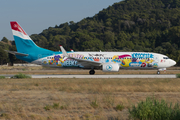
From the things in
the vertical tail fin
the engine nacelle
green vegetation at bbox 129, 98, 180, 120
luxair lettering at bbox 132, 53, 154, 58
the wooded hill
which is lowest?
green vegetation at bbox 129, 98, 180, 120

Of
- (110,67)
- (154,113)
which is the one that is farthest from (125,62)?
(154,113)

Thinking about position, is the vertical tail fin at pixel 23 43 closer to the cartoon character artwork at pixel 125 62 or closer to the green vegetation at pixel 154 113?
the cartoon character artwork at pixel 125 62

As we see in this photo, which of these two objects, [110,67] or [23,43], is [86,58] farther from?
[23,43]

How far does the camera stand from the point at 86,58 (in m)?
33.9

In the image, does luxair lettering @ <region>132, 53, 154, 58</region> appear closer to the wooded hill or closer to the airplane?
the airplane

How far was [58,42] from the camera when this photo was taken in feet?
458

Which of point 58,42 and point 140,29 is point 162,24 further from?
point 58,42

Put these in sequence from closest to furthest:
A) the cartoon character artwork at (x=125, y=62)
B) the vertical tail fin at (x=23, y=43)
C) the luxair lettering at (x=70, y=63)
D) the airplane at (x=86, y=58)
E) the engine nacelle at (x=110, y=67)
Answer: the engine nacelle at (x=110, y=67) < the cartoon character artwork at (x=125, y=62) < the airplane at (x=86, y=58) < the luxair lettering at (x=70, y=63) < the vertical tail fin at (x=23, y=43)

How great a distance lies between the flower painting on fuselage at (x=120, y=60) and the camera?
1311 inches

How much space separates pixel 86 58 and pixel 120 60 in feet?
15.2

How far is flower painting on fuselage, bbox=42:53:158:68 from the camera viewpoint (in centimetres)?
3329

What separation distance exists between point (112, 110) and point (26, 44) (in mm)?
26379

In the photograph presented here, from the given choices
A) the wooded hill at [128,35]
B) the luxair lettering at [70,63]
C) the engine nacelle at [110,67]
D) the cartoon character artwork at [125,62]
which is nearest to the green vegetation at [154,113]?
the engine nacelle at [110,67]

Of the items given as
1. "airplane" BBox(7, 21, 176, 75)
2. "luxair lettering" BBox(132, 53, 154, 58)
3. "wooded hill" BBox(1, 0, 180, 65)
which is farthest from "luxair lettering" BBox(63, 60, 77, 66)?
"wooded hill" BBox(1, 0, 180, 65)
